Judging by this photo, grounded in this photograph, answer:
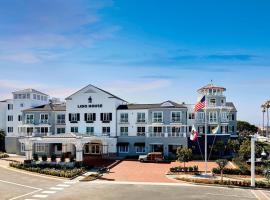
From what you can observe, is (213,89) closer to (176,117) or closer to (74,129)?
(176,117)

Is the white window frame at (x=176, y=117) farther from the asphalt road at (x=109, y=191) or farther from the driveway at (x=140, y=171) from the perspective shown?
the asphalt road at (x=109, y=191)

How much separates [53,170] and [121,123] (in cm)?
2261

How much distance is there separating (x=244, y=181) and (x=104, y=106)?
3352 centimetres

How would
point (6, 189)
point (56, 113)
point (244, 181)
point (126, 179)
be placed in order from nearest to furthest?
point (6, 189) → point (244, 181) → point (126, 179) → point (56, 113)

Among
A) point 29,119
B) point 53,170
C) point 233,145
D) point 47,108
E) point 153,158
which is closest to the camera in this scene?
point 53,170

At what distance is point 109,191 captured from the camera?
111 feet

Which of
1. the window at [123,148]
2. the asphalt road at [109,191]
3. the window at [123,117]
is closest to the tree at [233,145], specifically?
the window at [123,148]

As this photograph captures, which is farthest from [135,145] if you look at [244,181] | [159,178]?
[244,181]

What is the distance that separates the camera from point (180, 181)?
39.8 m

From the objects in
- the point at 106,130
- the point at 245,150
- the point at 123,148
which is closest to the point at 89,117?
the point at 106,130

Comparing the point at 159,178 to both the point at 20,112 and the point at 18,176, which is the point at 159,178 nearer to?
the point at 18,176

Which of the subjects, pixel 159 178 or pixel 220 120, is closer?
pixel 159 178

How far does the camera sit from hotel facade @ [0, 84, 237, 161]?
6306cm

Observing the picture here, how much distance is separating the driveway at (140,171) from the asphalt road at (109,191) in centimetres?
318
